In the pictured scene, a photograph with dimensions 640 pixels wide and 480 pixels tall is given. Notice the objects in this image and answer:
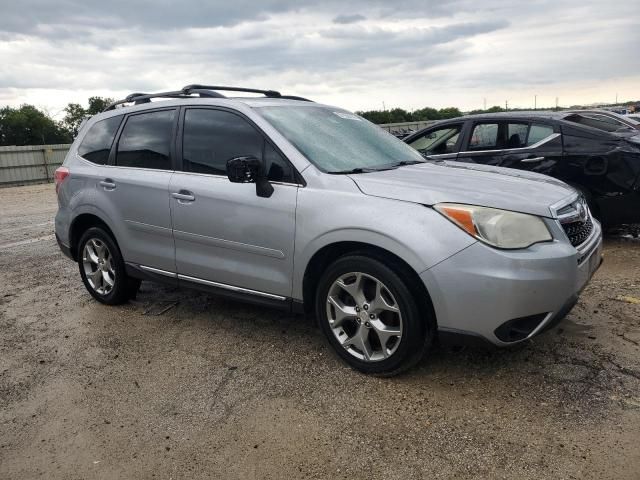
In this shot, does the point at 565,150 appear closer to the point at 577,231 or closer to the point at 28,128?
the point at 577,231

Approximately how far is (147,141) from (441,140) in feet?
13.2

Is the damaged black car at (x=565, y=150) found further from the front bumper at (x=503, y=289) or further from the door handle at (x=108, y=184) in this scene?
the door handle at (x=108, y=184)

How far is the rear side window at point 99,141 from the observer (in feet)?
16.8

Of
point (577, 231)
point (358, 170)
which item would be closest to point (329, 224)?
point (358, 170)

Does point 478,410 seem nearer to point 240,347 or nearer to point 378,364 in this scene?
point 378,364

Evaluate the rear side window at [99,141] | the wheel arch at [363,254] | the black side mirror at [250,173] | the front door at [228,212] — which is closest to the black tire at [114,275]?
the rear side window at [99,141]

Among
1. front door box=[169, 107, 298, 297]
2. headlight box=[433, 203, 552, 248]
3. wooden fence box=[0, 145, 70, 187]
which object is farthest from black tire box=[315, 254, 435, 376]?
wooden fence box=[0, 145, 70, 187]

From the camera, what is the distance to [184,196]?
4.28 meters

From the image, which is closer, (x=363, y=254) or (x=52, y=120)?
(x=363, y=254)

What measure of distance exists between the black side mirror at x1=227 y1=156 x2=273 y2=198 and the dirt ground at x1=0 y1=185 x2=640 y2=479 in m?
1.16

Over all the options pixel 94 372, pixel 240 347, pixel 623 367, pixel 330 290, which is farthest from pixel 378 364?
pixel 94 372

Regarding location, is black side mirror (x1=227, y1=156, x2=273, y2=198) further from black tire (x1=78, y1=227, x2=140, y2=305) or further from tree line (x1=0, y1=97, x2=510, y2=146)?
tree line (x1=0, y1=97, x2=510, y2=146)

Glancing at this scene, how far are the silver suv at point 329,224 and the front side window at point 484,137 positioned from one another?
2.54 metres

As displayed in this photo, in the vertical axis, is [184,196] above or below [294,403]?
above
